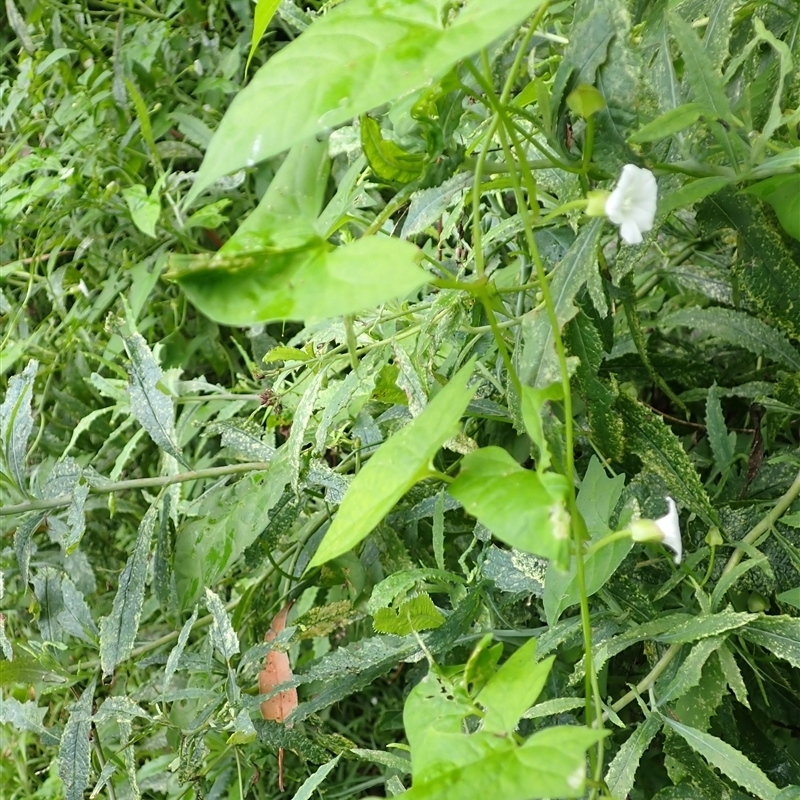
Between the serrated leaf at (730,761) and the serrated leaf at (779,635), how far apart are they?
0.19ft

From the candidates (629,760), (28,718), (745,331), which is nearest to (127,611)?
(28,718)

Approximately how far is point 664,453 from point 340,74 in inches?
12.9

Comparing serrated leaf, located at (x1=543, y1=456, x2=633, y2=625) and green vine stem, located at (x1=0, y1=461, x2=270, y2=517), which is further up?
serrated leaf, located at (x1=543, y1=456, x2=633, y2=625)

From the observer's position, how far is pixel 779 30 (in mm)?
428

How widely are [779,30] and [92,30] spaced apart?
0.97 meters

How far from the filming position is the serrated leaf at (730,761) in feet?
1.19

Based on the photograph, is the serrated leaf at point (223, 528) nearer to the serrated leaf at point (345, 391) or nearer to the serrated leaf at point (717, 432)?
the serrated leaf at point (345, 391)

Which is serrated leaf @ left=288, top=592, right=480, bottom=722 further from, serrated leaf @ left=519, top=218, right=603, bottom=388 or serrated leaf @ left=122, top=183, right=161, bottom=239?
serrated leaf @ left=122, top=183, right=161, bottom=239

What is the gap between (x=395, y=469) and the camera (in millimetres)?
263

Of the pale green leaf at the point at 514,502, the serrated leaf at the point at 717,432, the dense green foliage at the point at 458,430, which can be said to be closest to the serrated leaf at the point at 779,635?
the dense green foliage at the point at 458,430

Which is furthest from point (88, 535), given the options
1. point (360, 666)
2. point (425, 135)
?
point (425, 135)

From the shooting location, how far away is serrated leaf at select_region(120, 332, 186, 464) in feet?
1.94

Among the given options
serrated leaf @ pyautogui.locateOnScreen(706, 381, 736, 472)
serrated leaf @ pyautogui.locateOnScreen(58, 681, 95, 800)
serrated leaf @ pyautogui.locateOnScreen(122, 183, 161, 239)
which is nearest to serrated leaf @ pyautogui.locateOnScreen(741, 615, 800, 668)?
serrated leaf @ pyautogui.locateOnScreen(706, 381, 736, 472)

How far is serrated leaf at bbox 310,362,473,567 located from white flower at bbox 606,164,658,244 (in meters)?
0.08
